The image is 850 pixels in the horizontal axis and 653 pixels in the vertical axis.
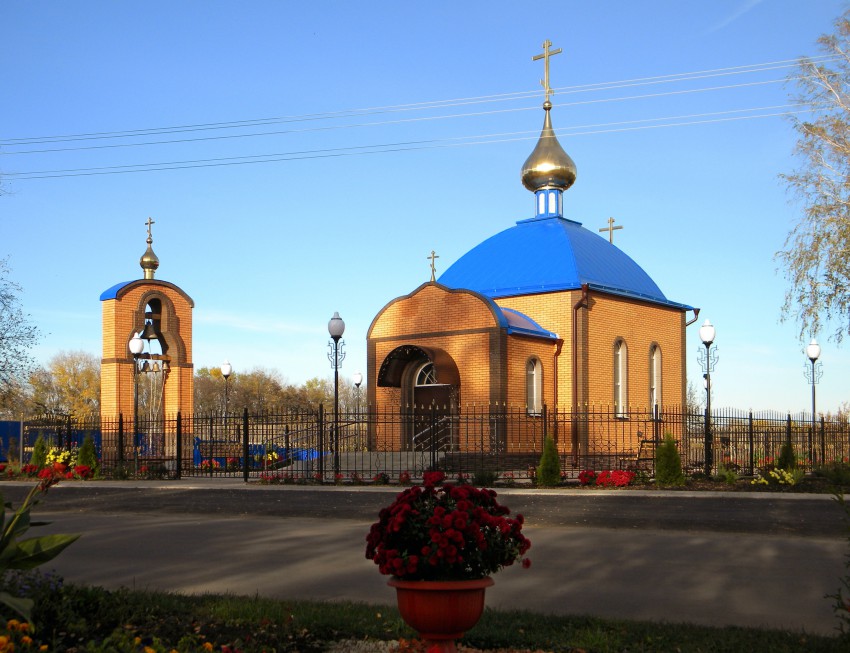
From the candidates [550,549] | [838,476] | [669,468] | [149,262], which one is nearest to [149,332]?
[149,262]

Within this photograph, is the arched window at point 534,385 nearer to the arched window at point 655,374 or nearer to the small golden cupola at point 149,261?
the arched window at point 655,374

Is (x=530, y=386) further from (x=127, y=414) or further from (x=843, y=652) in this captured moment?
(x=843, y=652)

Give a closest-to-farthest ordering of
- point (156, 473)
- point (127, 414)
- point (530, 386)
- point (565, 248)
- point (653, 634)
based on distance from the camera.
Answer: point (653, 634)
point (156, 473)
point (530, 386)
point (565, 248)
point (127, 414)

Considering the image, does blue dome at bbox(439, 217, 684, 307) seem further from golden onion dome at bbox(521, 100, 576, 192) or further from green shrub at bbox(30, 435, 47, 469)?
green shrub at bbox(30, 435, 47, 469)

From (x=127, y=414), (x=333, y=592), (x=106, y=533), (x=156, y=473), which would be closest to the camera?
(x=333, y=592)

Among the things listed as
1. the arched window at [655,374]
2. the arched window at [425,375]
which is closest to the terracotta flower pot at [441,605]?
the arched window at [425,375]

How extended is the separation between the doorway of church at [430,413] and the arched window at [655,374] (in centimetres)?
717

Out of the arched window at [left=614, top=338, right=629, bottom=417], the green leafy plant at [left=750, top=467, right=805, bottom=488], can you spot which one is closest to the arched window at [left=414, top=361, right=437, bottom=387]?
the arched window at [left=614, top=338, right=629, bottom=417]

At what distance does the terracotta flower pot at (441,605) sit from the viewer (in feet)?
16.4

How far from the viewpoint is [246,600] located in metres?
7.07

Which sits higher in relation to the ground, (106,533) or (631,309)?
(631,309)

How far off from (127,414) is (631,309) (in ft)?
51.5

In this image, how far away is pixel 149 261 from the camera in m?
29.2

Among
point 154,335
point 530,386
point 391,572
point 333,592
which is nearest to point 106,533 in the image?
point 333,592
